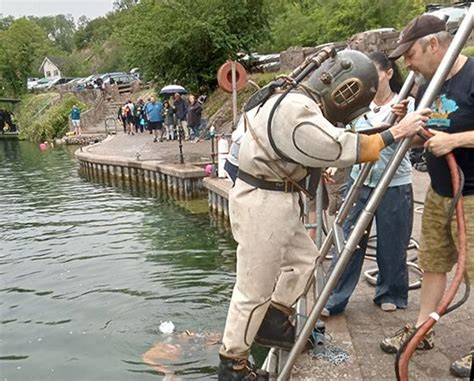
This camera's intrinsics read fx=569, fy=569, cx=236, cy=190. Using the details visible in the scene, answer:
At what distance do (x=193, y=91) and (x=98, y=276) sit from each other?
800 inches

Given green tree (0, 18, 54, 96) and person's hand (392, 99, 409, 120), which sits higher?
green tree (0, 18, 54, 96)

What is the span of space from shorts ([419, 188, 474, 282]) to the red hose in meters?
0.38

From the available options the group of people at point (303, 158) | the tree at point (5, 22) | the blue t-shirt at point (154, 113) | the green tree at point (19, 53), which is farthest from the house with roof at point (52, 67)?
the group of people at point (303, 158)

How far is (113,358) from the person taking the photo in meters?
6.29

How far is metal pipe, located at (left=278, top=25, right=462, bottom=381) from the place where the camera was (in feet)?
9.39

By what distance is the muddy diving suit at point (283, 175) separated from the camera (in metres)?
2.82

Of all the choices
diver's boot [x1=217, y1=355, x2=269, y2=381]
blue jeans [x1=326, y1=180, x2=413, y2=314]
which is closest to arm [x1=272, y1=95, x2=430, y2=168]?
diver's boot [x1=217, y1=355, x2=269, y2=381]

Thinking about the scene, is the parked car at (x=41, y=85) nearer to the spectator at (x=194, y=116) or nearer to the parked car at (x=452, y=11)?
the spectator at (x=194, y=116)

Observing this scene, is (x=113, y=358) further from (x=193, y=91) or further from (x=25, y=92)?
(x=25, y=92)

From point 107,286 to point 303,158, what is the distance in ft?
21.9

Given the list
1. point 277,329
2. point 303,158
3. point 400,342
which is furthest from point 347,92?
point 400,342

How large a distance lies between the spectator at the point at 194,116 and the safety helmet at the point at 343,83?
17.4 m

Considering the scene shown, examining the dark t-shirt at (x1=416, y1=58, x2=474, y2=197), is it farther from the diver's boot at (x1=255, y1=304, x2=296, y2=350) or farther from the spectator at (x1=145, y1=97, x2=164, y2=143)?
the spectator at (x1=145, y1=97, x2=164, y2=143)

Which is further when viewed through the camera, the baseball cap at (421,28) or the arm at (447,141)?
the baseball cap at (421,28)
